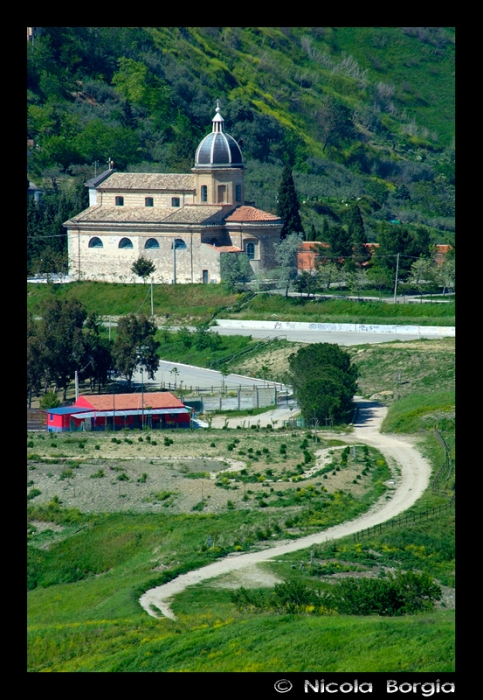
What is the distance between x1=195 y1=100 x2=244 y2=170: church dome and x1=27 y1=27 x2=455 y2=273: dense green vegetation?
283 inches

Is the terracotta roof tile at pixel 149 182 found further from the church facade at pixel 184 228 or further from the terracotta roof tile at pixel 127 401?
the terracotta roof tile at pixel 127 401

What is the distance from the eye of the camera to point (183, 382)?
58000mm

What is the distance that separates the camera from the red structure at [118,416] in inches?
1978

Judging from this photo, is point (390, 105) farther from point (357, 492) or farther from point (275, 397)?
point (357, 492)

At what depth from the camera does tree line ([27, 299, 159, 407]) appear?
183 feet

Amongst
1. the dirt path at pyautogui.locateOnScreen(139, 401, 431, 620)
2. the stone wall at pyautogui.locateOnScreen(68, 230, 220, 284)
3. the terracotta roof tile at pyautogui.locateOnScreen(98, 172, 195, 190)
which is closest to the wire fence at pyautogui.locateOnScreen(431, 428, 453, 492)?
the dirt path at pyautogui.locateOnScreen(139, 401, 431, 620)

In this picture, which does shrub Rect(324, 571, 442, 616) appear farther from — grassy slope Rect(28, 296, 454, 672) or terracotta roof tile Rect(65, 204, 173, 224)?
terracotta roof tile Rect(65, 204, 173, 224)

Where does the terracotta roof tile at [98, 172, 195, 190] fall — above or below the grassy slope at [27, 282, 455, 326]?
above

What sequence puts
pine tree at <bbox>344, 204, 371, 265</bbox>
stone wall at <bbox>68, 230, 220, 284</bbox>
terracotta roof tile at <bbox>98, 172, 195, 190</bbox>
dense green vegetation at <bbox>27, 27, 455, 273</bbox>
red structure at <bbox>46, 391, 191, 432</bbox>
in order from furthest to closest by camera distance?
dense green vegetation at <bbox>27, 27, 455, 273</bbox> < terracotta roof tile at <bbox>98, 172, 195, 190</bbox> < stone wall at <bbox>68, 230, 220, 284</bbox> < pine tree at <bbox>344, 204, 371, 265</bbox> < red structure at <bbox>46, 391, 191, 432</bbox>

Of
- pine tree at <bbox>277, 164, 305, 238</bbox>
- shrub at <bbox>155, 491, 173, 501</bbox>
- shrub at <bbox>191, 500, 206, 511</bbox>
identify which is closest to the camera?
shrub at <bbox>191, 500, 206, 511</bbox>

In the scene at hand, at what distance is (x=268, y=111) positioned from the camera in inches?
4648

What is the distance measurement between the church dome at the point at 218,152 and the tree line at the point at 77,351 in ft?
61.5

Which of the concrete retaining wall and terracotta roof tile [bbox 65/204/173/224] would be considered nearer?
the concrete retaining wall
